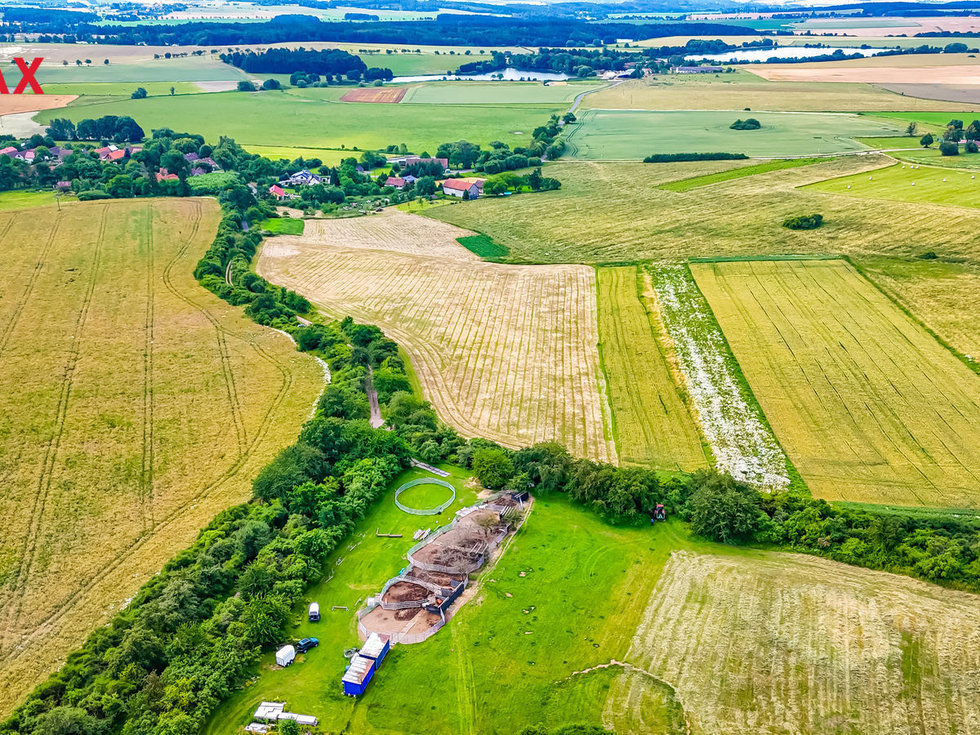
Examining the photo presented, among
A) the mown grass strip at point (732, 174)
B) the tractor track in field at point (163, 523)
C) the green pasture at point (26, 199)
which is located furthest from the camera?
the mown grass strip at point (732, 174)

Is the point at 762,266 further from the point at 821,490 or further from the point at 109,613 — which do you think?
the point at 109,613

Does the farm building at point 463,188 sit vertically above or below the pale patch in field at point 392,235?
above

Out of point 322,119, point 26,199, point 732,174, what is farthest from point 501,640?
point 322,119

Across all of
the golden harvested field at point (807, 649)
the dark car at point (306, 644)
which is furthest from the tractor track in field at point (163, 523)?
the golden harvested field at point (807, 649)

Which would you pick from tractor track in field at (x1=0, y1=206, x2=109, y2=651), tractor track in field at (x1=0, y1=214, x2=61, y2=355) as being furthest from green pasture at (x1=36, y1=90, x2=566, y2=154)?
tractor track in field at (x1=0, y1=206, x2=109, y2=651)

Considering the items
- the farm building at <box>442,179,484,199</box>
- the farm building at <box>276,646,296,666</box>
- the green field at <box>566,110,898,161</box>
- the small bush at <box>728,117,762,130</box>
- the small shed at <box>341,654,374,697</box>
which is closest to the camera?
the small shed at <box>341,654,374,697</box>

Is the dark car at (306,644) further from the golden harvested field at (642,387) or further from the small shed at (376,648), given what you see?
the golden harvested field at (642,387)

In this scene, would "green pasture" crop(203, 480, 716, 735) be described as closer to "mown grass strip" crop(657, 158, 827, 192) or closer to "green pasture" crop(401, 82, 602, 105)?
"mown grass strip" crop(657, 158, 827, 192)
